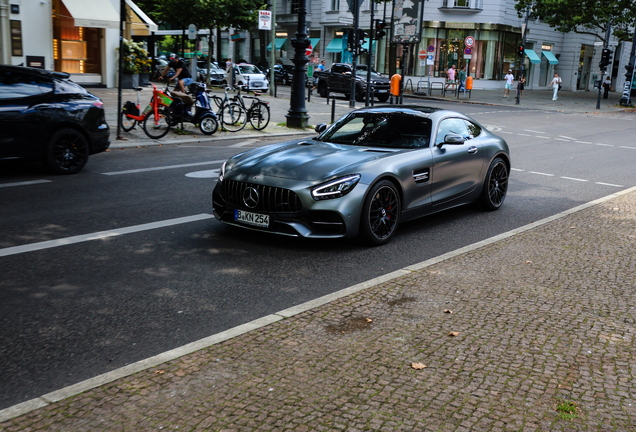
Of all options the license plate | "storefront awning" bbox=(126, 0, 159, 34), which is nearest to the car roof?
the license plate

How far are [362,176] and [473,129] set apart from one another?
279 cm

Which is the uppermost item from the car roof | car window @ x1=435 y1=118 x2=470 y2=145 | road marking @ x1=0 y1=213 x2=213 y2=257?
the car roof

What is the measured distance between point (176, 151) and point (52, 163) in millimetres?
3783

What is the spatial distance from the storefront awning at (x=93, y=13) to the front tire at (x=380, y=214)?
1945 cm

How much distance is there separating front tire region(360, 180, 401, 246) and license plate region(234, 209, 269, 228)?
978 mm

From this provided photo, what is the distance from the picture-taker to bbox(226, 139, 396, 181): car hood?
6688 millimetres

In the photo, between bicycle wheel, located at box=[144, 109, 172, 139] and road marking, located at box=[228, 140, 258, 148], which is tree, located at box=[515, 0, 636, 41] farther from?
bicycle wheel, located at box=[144, 109, 172, 139]

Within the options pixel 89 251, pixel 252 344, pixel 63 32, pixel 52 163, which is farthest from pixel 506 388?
pixel 63 32

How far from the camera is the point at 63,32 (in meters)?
26.7

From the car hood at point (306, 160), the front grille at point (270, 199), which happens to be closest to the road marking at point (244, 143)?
the car hood at point (306, 160)

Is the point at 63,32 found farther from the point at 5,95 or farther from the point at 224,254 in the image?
the point at 224,254

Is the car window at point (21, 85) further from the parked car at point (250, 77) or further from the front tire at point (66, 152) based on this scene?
the parked car at point (250, 77)

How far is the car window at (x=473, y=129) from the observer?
8.71m

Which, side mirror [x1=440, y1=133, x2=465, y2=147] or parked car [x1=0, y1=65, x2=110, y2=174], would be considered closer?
side mirror [x1=440, y1=133, x2=465, y2=147]
